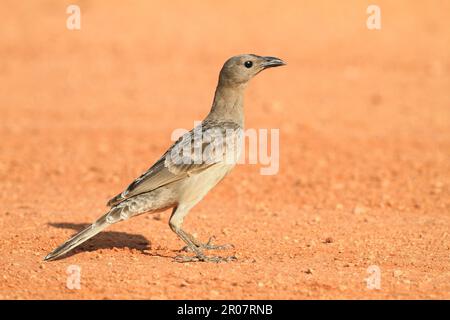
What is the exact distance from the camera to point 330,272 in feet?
23.3

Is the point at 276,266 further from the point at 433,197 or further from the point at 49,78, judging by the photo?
the point at 49,78

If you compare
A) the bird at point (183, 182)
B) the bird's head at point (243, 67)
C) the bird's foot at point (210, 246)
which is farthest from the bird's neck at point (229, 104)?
the bird's foot at point (210, 246)

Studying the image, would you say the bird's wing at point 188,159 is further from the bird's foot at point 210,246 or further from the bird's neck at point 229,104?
the bird's foot at point 210,246

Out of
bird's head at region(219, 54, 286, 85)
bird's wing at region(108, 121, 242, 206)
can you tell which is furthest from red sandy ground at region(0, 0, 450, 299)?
bird's head at region(219, 54, 286, 85)

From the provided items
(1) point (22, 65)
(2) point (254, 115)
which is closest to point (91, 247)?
(2) point (254, 115)

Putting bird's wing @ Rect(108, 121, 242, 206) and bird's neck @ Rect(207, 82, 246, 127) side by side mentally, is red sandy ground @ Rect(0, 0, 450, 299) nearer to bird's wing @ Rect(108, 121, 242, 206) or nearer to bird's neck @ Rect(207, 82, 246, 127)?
bird's wing @ Rect(108, 121, 242, 206)

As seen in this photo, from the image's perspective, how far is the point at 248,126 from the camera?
14.7 meters

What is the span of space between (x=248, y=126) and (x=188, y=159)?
6.86 m

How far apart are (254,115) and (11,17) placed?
1063 centimetres

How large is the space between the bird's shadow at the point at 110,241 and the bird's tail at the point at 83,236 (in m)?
0.38

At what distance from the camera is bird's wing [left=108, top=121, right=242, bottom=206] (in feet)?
25.6

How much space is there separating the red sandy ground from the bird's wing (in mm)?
721

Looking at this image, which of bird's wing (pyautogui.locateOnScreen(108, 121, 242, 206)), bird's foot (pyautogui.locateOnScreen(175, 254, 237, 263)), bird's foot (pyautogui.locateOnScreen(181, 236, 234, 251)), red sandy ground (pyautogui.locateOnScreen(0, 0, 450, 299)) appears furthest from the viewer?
bird's foot (pyautogui.locateOnScreen(181, 236, 234, 251))

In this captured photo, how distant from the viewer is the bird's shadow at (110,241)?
8.22m
